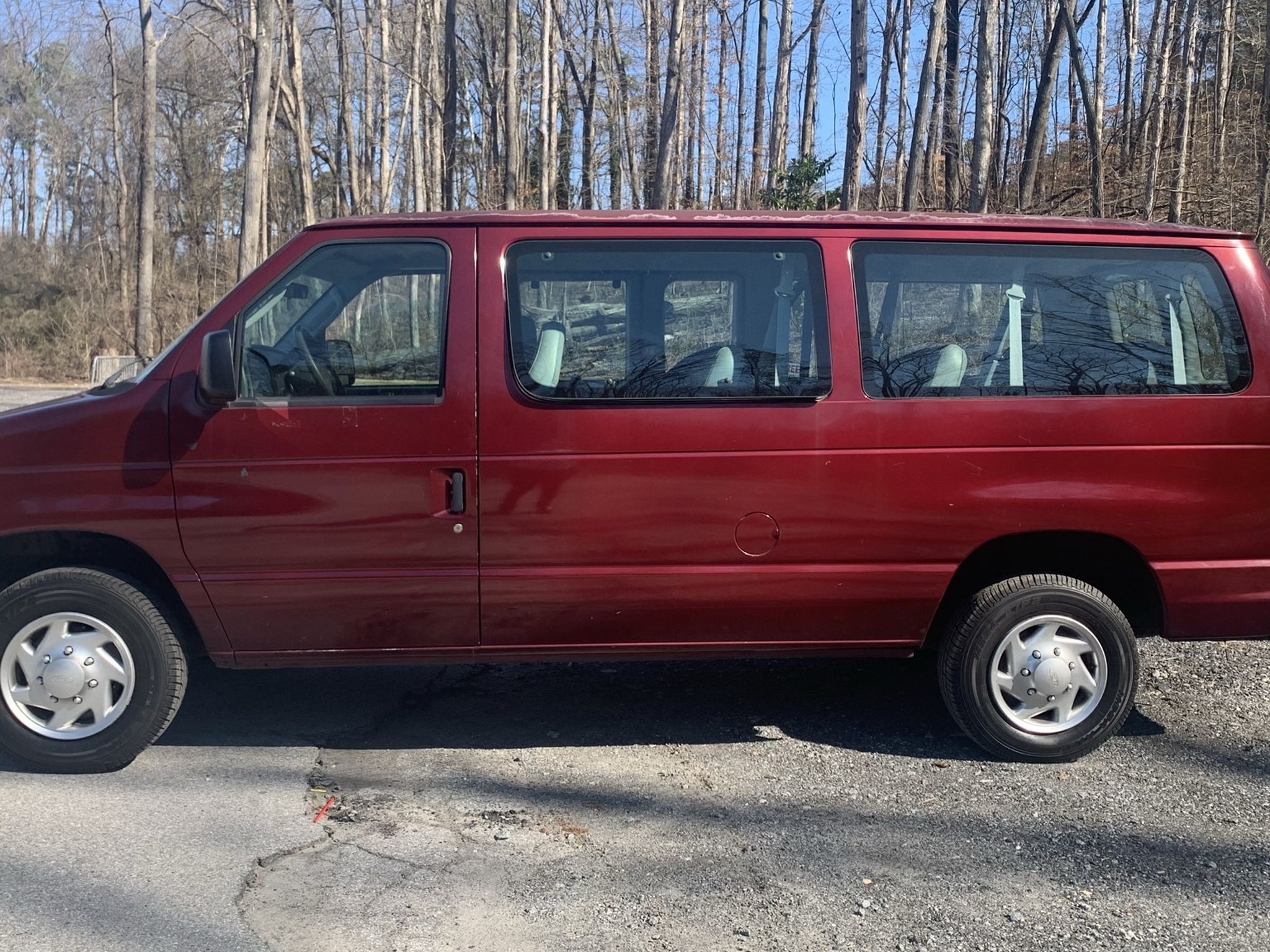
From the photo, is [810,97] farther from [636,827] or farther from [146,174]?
[636,827]

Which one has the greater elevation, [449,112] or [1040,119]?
[449,112]

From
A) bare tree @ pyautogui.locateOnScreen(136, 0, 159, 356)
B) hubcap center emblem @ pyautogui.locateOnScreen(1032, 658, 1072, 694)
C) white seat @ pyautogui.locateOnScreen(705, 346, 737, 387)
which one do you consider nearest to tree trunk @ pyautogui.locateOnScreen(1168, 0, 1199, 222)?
hubcap center emblem @ pyautogui.locateOnScreen(1032, 658, 1072, 694)

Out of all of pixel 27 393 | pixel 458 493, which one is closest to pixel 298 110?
pixel 27 393

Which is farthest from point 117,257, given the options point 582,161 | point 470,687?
point 470,687

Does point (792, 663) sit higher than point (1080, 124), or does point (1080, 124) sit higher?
point (1080, 124)

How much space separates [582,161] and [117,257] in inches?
719

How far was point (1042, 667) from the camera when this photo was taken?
442cm

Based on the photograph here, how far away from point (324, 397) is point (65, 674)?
147 centimetres

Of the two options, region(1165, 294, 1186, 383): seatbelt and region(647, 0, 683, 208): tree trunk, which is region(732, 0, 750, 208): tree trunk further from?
region(1165, 294, 1186, 383): seatbelt

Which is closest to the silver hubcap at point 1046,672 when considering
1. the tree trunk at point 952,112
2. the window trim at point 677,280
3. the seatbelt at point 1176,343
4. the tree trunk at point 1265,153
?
the seatbelt at point 1176,343

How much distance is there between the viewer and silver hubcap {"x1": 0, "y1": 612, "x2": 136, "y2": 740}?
4.21 m

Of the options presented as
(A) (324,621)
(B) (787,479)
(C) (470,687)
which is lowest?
(C) (470,687)

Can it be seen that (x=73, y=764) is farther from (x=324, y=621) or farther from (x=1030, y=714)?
(x=1030, y=714)

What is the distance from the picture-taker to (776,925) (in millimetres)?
3139
